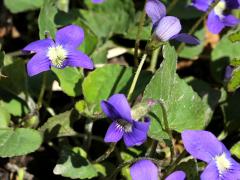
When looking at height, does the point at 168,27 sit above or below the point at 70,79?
above

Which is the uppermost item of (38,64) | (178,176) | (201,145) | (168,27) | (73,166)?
(168,27)

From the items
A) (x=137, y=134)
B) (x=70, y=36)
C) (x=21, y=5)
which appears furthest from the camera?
(x=21, y=5)

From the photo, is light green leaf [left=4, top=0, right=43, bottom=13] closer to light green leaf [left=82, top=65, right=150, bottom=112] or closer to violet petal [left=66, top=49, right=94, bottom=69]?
light green leaf [left=82, top=65, right=150, bottom=112]

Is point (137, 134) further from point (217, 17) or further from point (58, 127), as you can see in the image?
point (217, 17)

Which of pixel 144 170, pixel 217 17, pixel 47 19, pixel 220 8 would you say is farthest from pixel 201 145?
pixel 220 8

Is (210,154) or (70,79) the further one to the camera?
(70,79)

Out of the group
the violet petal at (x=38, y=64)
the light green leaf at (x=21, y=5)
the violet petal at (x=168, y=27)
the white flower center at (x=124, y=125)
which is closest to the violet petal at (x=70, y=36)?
the violet petal at (x=38, y=64)
